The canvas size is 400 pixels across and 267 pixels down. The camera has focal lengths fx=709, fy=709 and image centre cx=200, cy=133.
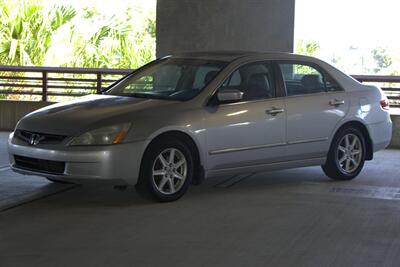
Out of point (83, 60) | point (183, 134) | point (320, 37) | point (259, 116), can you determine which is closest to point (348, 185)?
point (259, 116)

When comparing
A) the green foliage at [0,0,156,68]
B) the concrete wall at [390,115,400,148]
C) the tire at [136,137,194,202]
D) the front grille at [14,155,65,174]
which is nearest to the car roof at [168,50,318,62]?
the tire at [136,137,194,202]

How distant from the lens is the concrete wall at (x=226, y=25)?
39.9 feet

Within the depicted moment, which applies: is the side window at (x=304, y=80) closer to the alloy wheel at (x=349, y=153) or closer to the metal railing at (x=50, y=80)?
the alloy wheel at (x=349, y=153)

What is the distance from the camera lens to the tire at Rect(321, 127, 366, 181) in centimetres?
854

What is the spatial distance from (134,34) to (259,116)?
1531 centimetres

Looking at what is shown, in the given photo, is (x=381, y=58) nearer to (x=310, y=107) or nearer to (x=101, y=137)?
(x=310, y=107)

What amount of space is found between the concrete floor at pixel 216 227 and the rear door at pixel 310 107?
1.66 feet

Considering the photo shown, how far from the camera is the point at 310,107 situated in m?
8.19

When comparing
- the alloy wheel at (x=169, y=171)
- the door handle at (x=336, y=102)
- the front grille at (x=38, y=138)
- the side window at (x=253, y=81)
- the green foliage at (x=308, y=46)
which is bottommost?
the alloy wheel at (x=169, y=171)

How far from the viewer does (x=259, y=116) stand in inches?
305

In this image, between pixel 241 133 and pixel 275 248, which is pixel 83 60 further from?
pixel 275 248

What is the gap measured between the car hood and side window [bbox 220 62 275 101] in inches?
31.8

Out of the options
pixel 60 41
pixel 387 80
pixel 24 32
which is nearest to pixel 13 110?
pixel 24 32

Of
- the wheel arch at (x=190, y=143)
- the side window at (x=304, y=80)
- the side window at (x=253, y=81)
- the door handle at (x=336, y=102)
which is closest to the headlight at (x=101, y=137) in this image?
the wheel arch at (x=190, y=143)
